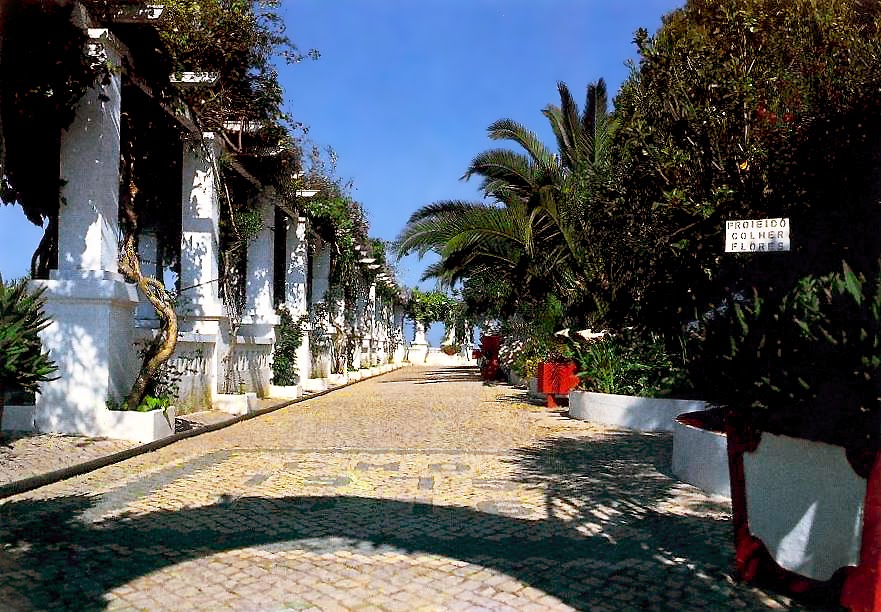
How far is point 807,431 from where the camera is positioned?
3666mm

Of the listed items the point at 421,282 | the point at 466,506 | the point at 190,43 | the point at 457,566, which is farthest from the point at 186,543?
the point at 421,282

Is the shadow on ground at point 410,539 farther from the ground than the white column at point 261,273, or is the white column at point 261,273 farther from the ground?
the white column at point 261,273

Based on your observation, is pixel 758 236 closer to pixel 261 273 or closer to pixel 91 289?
pixel 91 289

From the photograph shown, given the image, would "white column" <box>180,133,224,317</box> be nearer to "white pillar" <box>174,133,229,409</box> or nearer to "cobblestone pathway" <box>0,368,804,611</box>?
"white pillar" <box>174,133,229,409</box>

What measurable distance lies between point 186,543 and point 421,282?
92.1 ft

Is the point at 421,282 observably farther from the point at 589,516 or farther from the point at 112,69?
the point at 589,516

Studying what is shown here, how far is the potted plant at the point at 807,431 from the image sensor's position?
10.9 feet

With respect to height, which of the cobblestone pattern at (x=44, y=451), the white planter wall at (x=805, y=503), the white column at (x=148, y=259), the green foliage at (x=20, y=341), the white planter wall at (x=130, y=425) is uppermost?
the white column at (x=148, y=259)

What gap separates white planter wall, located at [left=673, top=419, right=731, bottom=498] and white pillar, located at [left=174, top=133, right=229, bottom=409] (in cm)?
780

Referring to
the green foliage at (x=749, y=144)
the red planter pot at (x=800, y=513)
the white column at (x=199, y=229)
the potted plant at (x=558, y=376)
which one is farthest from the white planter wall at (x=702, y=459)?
the potted plant at (x=558, y=376)

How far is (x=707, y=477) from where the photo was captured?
662 centimetres

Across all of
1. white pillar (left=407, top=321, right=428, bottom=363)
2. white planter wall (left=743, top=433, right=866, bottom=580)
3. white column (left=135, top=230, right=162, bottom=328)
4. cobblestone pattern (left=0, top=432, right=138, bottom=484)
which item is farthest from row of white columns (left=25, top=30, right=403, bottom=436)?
white pillar (left=407, top=321, right=428, bottom=363)

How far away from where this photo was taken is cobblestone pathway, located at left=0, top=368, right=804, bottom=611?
394cm

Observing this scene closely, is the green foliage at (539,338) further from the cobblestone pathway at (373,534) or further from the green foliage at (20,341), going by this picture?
the green foliage at (20,341)
